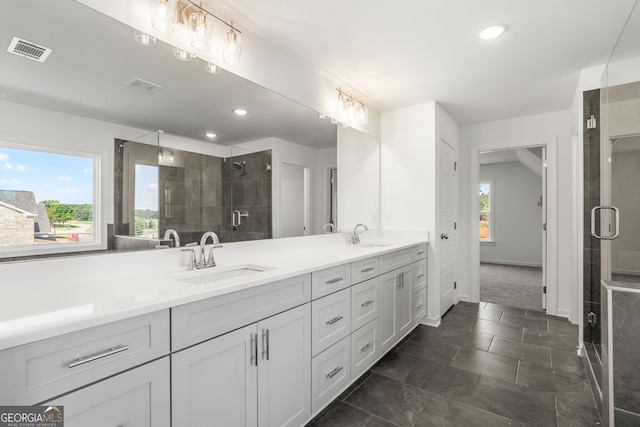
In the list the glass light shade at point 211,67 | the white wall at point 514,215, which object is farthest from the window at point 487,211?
the glass light shade at point 211,67

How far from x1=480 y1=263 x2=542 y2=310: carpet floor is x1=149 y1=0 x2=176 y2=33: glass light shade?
440cm

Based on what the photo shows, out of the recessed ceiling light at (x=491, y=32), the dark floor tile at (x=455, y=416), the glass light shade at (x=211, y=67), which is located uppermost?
the recessed ceiling light at (x=491, y=32)

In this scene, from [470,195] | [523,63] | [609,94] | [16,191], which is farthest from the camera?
[470,195]

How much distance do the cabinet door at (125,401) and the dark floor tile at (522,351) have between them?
2546 millimetres

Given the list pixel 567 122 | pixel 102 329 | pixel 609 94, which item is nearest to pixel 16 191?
pixel 102 329

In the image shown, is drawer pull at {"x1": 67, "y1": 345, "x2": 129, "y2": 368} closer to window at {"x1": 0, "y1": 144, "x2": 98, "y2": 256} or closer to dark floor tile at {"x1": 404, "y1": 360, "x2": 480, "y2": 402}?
window at {"x1": 0, "y1": 144, "x2": 98, "y2": 256}

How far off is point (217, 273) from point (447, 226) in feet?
9.07

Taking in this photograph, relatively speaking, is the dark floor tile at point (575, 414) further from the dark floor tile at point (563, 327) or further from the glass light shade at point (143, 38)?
the glass light shade at point (143, 38)

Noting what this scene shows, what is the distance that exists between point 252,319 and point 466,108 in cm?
320

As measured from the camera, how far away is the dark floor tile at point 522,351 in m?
2.41

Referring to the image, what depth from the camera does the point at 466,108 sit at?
3330 mm

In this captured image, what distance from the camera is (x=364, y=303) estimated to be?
2123mm

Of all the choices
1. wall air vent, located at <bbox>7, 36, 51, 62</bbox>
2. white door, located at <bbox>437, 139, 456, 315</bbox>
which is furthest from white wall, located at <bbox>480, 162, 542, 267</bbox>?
wall air vent, located at <bbox>7, 36, 51, 62</bbox>

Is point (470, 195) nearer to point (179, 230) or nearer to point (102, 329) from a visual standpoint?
point (179, 230)
